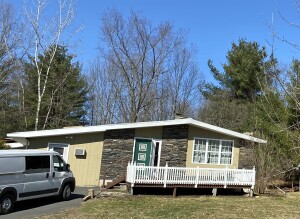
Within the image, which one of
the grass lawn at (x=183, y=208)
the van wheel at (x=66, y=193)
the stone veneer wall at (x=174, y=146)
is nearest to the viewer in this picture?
the grass lawn at (x=183, y=208)

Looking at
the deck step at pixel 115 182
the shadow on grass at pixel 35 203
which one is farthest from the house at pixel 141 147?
the shadow on grass at pixel 35 203

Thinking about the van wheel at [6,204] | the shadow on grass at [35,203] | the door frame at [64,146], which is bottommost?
the shadow on grass at [35,203]

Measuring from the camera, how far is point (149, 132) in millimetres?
20781

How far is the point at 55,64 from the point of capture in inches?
1369

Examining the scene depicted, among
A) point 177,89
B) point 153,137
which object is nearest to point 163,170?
point 153,137

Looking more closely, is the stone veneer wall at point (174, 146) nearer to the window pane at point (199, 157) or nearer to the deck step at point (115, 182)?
the window pane at point (199, 157)

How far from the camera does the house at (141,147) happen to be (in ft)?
64.9

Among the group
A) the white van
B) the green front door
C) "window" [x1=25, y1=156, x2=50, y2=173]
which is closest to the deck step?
the white van

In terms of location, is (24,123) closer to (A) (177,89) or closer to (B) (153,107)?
(B) (153,107)

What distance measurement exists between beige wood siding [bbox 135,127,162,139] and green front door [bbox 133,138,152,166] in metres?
0.24

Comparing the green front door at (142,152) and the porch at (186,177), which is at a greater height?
the green front door at (142,152)

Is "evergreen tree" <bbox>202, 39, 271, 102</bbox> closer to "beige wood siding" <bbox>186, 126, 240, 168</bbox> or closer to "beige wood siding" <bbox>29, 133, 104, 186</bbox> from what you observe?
"beige wood siding" <bbox>186, 126, 240, 168</bbox>

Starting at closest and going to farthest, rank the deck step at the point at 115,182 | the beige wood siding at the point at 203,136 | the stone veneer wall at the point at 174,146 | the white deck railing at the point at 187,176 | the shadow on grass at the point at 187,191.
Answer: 1. the white deck railing at the point at 187,176
2. the deck step at the point at 115,182
3. the shadow on grass at the point at 187,191
4. the stone veneer wall at the point at 174,146
5. the beige wood siding at the point at 203,136

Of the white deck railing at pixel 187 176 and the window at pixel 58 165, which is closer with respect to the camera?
the window at pixel 58 165
